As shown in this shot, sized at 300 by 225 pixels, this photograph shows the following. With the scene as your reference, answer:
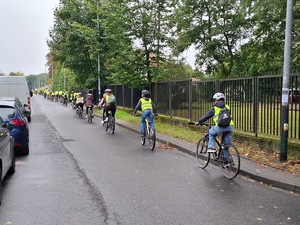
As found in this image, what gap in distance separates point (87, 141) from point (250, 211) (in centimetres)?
843

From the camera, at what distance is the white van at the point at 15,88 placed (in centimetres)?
2070

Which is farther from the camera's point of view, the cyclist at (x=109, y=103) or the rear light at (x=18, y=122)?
the cyclist at (x=109, y=103)

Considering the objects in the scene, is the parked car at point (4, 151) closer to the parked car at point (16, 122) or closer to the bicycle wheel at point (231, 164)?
the parked car at point (16, 122)

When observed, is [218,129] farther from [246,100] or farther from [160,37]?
[160,37]

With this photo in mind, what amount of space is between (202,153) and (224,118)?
1.59 meters

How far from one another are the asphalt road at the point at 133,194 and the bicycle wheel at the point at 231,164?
162 millimetres

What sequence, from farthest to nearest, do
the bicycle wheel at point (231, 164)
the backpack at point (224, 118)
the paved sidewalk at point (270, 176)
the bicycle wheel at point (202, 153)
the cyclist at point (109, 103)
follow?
1. the cyclist at point (109, 103)
2. the bicycle wheel at point (202, 153)
3. the backpack at point (224, 118)
4. the bicycle wheel at point (231, 164)
5. the paved sidewalk at point (270, 176)

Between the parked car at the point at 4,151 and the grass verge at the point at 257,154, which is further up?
the parked car at the point at 4,151

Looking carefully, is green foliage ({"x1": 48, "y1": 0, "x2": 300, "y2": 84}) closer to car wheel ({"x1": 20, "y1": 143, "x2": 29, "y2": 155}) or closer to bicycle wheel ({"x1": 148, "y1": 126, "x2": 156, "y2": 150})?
bicycle wheel ({"x1": 148, "y1": 126, "x2": 156, "y2": 150})

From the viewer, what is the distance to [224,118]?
300 inches

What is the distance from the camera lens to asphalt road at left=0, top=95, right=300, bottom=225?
→ 201 inches

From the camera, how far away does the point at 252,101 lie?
11.1m

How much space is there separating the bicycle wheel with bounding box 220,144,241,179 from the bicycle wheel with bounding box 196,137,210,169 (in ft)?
2.84

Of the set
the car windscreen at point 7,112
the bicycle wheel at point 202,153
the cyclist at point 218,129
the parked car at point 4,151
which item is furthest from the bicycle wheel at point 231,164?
the car windscreen at point 7,112
